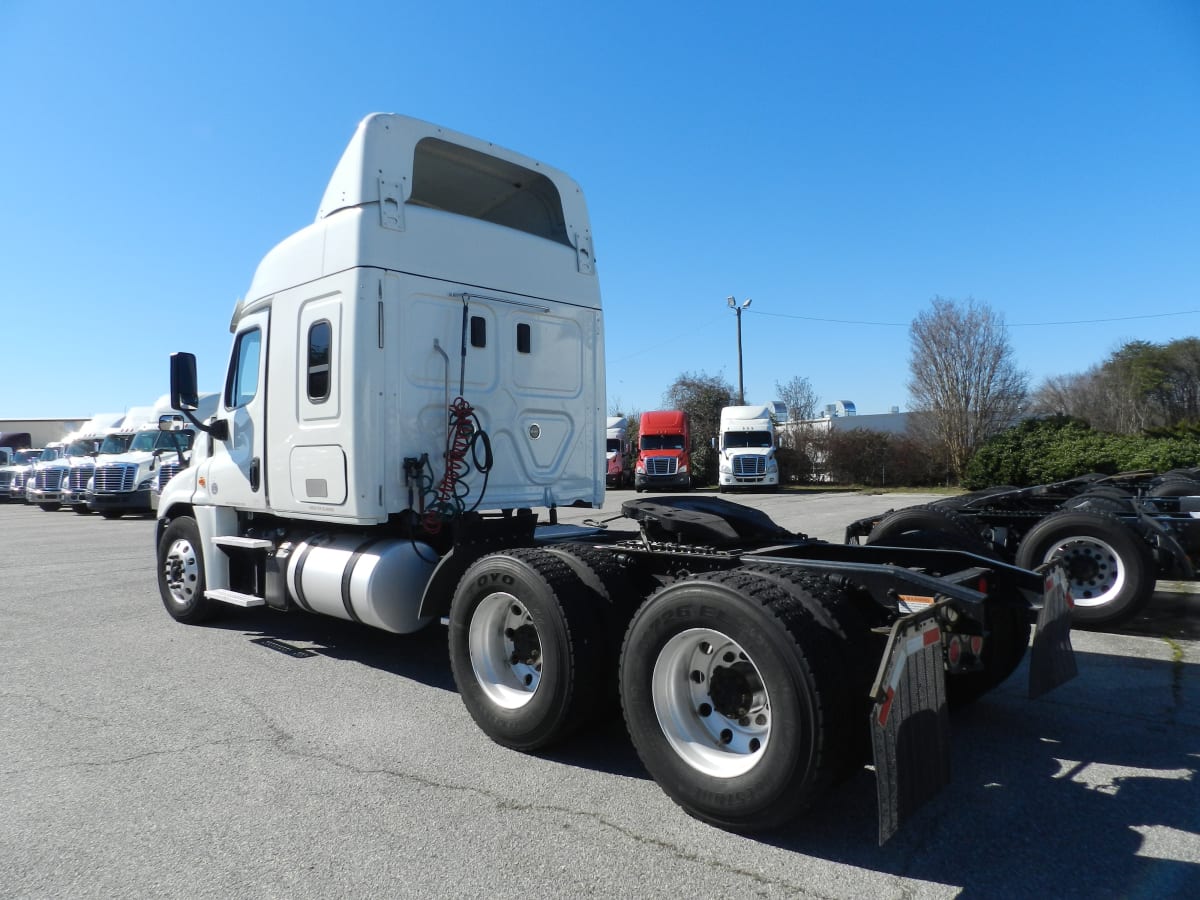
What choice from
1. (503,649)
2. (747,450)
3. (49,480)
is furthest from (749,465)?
(503,649)

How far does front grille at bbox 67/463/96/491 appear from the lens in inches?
877

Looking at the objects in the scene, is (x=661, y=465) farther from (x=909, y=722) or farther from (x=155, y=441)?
(x=909, y=722)

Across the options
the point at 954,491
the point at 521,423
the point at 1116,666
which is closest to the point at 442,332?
the point at 521,423

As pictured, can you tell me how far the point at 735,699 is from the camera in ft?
11.2

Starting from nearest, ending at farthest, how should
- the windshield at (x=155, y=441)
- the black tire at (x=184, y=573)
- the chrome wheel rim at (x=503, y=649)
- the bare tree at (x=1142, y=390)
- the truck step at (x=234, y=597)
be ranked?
the chrome wheel rim at (x=503, y=649), the truck step at (x=234, y=597), the black tire at (x=184, y=573), the windshield at (x=155, y=441), the bare tree at (x=1142, y=390)

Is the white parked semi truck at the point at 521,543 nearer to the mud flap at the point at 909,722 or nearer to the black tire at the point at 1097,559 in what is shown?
the mud flap at the point at 909,722

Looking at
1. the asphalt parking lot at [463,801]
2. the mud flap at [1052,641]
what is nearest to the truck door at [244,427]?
the asphalt parking lot at [463,801]

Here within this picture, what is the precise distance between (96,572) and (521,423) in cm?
778

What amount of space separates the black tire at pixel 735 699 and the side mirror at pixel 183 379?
15.1 ft

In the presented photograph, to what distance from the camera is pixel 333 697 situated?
200 inches

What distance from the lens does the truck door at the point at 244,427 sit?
20.6 feet

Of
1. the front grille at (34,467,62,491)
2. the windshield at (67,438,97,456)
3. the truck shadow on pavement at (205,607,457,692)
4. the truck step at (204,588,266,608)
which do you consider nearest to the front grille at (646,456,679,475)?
the windshield at (67,438,97,456)

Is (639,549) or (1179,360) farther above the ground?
(1179,360)

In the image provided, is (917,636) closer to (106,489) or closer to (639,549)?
(639,549)
